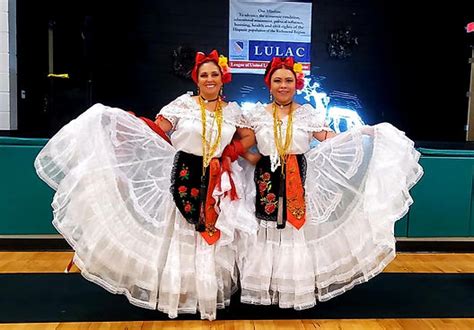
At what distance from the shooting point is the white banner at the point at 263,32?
661 centimetres

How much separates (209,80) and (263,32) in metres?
4.29

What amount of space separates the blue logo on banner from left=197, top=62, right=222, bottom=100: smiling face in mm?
4203

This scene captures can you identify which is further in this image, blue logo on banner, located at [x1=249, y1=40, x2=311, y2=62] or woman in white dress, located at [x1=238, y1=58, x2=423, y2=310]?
blue logo on banner, located at [x1=249, y1=40, x2=311, y2=62]

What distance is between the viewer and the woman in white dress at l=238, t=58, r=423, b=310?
247cm

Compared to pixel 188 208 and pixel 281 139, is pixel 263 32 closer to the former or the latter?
pixel 281 139

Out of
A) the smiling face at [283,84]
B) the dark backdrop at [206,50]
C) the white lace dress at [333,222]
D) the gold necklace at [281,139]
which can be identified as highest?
the dark backdrop at [206,50]

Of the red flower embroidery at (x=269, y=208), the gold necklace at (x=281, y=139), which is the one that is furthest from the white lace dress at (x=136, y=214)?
the gold necklace at (x=281, y=139)

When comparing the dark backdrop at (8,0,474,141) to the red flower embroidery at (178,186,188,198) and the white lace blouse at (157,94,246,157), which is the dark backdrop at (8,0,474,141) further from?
the red flower embroidery at (178,186,188,198)

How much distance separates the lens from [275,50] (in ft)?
21.7

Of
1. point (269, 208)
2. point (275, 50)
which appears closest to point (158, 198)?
point (269, 208)

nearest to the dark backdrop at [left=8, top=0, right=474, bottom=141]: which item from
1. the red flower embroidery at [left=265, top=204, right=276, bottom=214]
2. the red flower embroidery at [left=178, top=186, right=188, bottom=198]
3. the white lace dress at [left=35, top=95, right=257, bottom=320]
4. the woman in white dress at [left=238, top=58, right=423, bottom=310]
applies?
the white lace dress at [left=35, top=95, right=257, bottom=320]

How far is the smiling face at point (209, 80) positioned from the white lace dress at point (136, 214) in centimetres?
9

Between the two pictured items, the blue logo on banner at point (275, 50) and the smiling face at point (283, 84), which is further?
the blue logo on banner at point (275, 50)

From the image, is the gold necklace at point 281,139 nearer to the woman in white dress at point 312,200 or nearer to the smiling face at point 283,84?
the woman in white dress at point 312,200
